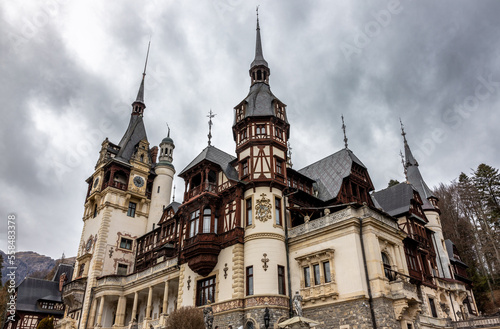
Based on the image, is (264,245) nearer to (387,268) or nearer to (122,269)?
(387,268)

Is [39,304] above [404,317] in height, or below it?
above

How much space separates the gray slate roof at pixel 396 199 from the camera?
36.8 m

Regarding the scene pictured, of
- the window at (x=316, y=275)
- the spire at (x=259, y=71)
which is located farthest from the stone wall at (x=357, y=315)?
the spire at (x=259, y=71)

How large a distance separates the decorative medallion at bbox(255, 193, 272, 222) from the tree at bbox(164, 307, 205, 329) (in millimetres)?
8556

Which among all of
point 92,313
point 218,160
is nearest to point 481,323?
point 218,160

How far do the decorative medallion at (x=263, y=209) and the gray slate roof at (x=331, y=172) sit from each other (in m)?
6.36

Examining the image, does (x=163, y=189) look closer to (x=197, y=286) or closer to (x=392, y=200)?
(x=197, y=286)

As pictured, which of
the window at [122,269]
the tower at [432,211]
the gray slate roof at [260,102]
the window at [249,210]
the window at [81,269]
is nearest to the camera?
the window at [249,210]

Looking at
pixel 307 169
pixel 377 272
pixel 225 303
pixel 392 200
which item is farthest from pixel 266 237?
pixel 392 200

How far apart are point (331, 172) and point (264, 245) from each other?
436 inches

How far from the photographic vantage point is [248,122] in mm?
32344

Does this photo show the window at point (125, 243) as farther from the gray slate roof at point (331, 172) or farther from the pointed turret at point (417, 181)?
the pointed turret at point (417, 181)

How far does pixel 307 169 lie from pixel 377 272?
16643mm

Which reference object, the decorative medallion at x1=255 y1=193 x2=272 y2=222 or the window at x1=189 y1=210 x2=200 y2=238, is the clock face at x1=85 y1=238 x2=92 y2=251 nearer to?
the window at x1=189 y1=210 x2=200 y2=238
